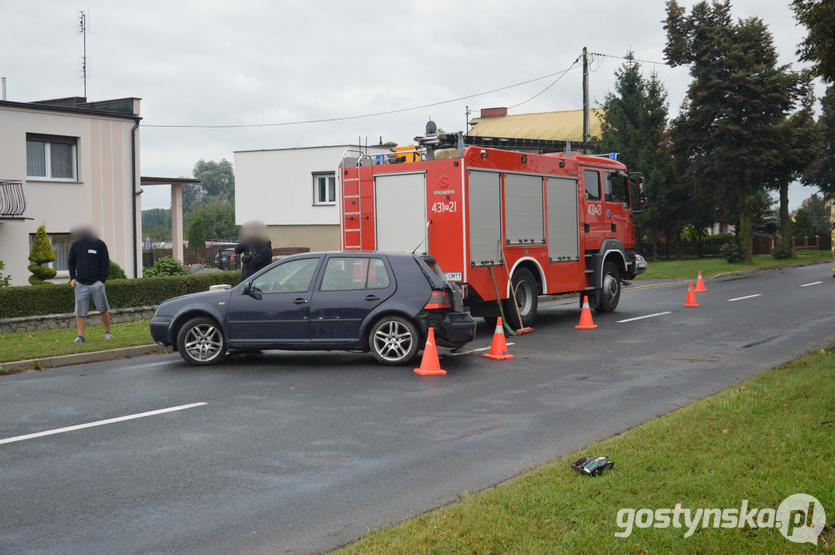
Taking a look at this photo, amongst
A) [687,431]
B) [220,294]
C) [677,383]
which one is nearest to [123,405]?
[220,294]

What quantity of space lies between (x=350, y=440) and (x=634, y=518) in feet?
9.40

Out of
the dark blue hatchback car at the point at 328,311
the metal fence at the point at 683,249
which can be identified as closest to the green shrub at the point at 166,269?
the dark blue hatchback car at the point at 328,311

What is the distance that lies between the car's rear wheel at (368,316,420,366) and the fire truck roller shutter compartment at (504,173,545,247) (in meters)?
4.25

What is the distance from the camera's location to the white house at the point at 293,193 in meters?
41.1

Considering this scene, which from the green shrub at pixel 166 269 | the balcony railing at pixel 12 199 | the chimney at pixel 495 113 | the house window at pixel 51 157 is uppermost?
the chimney at pixel 495 113

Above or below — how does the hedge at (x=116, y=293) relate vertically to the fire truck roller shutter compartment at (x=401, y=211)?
below

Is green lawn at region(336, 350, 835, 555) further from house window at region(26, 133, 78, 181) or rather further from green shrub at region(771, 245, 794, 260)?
green shrub at region(771, 245, 794, 260)

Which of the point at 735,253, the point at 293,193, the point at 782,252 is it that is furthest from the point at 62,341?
the point at 782,252

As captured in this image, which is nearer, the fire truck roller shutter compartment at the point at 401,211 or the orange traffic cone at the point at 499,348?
the orange traffic cone at the point at 499,348

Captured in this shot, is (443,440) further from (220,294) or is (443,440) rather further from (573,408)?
(220,294)

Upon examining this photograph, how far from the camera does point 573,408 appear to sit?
7.68 metres

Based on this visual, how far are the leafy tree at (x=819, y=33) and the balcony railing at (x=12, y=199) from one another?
18.8 m

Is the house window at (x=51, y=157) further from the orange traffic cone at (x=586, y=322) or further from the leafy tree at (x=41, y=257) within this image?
the orange traffic cone at (x=586, y=322)

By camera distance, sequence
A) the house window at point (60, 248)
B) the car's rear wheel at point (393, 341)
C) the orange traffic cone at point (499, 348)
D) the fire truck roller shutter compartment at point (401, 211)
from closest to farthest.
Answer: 1. the car's rear wheel at point (393, 341)
2. the orange traffic cone at point (499, 348)
3. the fire truck roller shutter compartment at point (401, 211)
4. the house window at point (60, 248)
